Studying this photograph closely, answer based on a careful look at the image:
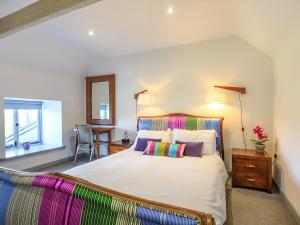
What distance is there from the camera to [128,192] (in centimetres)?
157

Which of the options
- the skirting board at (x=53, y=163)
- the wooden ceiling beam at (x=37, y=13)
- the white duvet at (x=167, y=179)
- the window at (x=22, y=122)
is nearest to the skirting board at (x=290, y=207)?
the white duvet at (x=167, y=179)

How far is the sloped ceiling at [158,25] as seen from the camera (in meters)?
2.25

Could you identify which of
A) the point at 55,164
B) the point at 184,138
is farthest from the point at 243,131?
the point at 55,164

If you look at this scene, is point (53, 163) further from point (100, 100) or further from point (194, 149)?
point (194, 149)

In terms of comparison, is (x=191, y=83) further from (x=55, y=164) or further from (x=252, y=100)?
(x=55, y=164)

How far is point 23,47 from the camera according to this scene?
3236 millimetres

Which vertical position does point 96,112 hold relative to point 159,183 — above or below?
above

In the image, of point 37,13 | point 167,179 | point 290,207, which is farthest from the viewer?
point 290,207

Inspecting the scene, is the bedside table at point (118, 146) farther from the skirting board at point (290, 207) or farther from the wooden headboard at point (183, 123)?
the skirting board at point (290, 207)

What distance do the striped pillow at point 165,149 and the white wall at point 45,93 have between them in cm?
238

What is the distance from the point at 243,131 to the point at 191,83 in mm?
1234

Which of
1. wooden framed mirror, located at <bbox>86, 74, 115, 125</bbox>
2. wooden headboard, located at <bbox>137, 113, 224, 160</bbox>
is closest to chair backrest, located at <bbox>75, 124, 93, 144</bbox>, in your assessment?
wooden framed mirror, located at <bbox>86, 74, 115, 125</bbox>

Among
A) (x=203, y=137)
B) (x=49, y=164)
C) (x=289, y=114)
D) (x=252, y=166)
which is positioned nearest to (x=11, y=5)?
(x=49, y=164)

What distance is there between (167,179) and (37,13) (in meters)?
2.14
